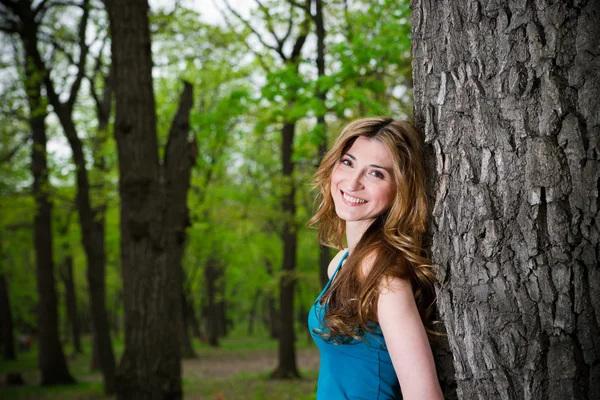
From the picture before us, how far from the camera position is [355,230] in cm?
261

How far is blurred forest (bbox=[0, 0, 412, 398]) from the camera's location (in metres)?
6.69

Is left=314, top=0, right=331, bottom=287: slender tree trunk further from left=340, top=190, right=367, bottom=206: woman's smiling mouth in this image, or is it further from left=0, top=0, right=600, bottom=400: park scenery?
left=340, top=190, right=367, bottom=206: woman's smiling mouth

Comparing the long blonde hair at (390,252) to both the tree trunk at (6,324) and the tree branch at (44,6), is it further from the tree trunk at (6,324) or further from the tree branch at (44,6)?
the tree trunk at (6,324)

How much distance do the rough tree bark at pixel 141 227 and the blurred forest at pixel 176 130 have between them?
0.03 m

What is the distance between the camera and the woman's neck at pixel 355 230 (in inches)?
101

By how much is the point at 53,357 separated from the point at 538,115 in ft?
54.8

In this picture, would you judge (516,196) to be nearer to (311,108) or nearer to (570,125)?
(570,125)

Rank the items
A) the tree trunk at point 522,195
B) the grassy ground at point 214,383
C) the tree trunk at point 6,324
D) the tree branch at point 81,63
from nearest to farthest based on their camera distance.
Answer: the tree trunk at point 522,195, the grassy ground at point 214,383, the tree branch at point 81,63, the tree trunk at point 6,324

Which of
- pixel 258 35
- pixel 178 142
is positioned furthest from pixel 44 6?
pixel 178 142

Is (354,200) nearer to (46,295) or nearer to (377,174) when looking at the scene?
(377,174)

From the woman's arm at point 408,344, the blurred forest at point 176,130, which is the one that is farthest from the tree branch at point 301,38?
the woman's arm at point 408,344

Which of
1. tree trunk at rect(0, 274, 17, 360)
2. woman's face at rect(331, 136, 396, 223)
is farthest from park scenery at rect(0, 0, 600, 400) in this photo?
tree trunk at rect(0, 274, 17, 360)

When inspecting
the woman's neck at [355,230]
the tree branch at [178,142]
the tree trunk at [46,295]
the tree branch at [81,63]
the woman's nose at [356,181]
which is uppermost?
the tree branch at [81,63]

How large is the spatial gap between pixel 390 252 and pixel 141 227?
4409mm
